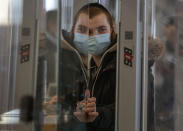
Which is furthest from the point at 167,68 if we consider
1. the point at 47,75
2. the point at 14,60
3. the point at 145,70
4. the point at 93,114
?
the point at 14,60

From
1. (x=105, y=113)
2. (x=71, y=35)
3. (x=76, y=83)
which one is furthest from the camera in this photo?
(x=105, y=113)

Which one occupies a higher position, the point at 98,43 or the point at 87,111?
the point at 98,43

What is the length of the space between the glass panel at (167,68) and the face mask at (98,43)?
31cm

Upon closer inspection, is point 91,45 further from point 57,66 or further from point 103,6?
point 57,66

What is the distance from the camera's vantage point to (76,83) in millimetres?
1407

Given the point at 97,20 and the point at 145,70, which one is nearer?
the point at 145,70

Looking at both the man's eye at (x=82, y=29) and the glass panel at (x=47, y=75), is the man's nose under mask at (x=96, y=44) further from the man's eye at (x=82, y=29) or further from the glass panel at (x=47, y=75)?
the glass panel at (x=47, y=75)

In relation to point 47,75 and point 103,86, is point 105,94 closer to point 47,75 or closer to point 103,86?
point 103,86

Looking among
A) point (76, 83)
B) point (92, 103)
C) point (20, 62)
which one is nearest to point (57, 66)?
point (20, 62)

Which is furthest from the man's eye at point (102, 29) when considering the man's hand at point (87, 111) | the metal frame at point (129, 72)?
the man's hand at point (87, 111)

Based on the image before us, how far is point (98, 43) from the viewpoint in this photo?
164 cm

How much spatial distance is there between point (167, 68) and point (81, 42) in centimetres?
55

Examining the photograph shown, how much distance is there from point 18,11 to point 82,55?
541mm

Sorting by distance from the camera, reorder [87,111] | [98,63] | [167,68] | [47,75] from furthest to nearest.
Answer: [98,63]
[87,111]
[167,68]
[47,75]
